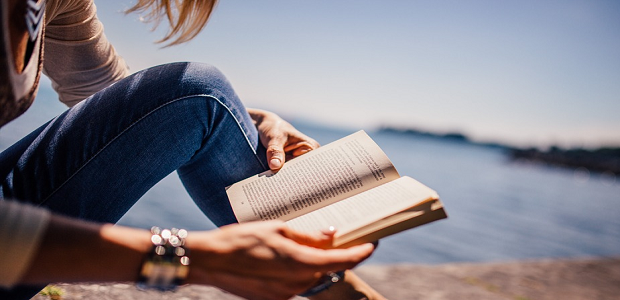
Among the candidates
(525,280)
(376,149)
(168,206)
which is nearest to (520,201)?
(525,280)

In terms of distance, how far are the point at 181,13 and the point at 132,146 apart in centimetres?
61

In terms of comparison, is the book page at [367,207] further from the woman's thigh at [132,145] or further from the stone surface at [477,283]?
the stone surface at [477,283]

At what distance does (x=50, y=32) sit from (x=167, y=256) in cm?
94

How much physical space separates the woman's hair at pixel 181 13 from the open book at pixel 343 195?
0.65 m

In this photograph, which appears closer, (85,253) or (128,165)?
(85,253)

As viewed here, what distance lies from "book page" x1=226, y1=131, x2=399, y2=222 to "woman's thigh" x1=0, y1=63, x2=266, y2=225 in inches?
4.7

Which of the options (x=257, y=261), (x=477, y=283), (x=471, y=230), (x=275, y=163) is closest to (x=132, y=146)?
(x=275, y=163)

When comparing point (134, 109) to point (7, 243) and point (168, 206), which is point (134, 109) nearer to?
point (7, 243)

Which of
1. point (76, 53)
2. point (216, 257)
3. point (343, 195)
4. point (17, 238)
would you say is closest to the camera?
point (17, 238)

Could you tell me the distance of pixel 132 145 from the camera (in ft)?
2.87

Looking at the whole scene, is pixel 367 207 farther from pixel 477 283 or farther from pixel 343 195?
pixel 477 283

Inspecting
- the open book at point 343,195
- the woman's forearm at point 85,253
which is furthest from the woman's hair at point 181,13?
the woman's forearm at point 85,253

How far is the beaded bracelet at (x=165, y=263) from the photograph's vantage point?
0.56 metres

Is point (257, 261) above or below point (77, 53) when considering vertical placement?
below
